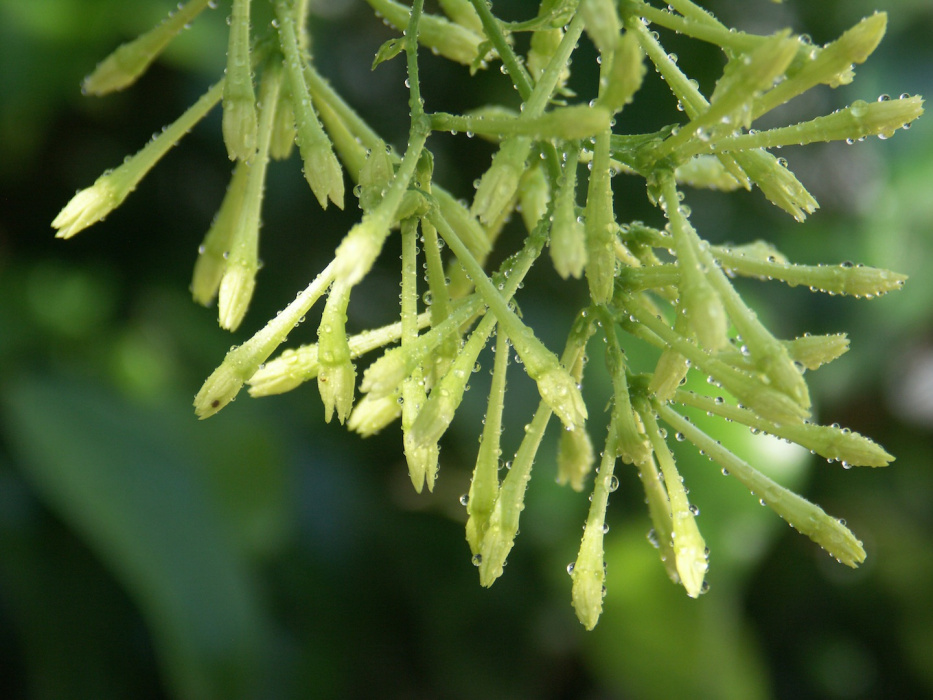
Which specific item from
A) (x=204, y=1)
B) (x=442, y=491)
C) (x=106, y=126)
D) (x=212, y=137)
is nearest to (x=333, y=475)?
(x=442, y=491)

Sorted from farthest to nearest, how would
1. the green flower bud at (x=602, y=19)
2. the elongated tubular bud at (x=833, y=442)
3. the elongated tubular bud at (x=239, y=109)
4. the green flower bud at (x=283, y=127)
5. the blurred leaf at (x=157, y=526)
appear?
the blurred leaf at (x=157, y=526) → the green flower bud at (x=283, y=127) → the elongated tubular bud at (x=239, y=109) → the elongated tubular bud at (x=833, y=442) → the green flower bud at (x=602, y=19)

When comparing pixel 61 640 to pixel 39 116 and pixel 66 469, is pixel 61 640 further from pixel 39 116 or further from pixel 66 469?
pixel 39 116

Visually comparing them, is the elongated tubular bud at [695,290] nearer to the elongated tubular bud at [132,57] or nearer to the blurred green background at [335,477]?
the elongated tubular bud at [132,57]

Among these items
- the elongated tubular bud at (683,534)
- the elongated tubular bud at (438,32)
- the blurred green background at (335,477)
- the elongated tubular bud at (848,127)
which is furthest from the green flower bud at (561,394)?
the blurred green background at (335,477)

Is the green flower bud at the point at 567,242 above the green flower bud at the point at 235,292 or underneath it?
above

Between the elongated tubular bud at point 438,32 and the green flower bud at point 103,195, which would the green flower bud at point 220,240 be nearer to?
the green flower bud at point 103,195

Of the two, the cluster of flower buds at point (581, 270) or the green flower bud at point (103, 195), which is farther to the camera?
the green flower bud at point (103, 195)

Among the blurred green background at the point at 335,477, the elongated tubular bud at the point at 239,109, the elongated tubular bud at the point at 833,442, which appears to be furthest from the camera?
the blurred green background at the point at 335,477

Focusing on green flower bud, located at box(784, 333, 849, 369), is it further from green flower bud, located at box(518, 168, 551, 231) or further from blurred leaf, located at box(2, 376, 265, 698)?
blurred leaf, located at box(2, 376, 265, 698)

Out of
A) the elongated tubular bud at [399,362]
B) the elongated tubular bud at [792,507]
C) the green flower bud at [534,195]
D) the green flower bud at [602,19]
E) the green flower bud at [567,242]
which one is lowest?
the elongated tubular bud at [792,507]
